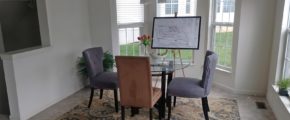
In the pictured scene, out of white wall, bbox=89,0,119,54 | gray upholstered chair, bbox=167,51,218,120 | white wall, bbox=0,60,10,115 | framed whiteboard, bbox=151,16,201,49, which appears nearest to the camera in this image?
gray upholstered chair, bbox=167,51,218,120

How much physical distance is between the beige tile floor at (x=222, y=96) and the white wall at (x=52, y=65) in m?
0.12

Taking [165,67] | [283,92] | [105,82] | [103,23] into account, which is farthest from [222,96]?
[103,23]

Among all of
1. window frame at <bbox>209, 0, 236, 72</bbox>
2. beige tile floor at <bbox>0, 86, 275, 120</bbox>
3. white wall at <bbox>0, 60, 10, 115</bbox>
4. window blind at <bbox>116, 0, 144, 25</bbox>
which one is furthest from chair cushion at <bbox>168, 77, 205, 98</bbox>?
white wall at <bbox>0, 60, 10, 115</bbox>

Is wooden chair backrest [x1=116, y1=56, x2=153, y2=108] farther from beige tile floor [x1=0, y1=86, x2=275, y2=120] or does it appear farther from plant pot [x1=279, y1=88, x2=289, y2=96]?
plant pot [x1=279, y1=88, x2=289, y2=96]

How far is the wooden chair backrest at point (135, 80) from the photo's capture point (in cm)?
244

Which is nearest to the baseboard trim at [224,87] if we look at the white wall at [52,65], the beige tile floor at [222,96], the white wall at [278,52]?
the beige tile floor at [222,96]

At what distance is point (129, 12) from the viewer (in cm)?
422

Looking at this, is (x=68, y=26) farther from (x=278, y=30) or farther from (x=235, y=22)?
(x=278, y=30)

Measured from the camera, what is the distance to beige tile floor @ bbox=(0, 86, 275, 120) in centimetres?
300

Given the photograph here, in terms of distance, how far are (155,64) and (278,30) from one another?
5.67 ft

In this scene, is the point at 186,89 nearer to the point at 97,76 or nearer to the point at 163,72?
the point at 163,72

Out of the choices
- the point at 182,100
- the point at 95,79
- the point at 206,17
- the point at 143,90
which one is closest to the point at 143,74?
the point at 143,90

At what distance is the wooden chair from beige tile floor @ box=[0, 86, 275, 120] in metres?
1.17

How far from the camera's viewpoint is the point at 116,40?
4.21 metres
